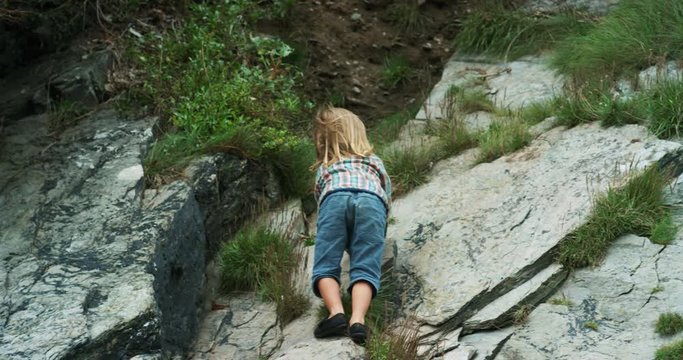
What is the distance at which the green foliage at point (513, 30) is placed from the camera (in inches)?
369

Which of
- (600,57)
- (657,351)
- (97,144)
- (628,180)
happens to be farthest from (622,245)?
(97,144)

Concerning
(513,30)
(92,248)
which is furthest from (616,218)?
(513,30)

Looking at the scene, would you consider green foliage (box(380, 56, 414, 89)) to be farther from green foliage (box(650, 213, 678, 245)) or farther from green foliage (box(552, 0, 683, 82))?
green foliage (box(650, 213, 678, 245))

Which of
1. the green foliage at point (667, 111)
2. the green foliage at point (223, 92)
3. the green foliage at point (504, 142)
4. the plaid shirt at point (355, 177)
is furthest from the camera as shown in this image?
the green foliage at point (504, 142)

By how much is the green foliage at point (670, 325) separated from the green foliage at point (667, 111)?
180cm

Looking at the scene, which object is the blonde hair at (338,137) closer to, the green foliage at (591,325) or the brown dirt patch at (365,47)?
the green foliage at (591,325)

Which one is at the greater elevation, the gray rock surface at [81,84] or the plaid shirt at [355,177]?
the gray rock surface at [81,84]

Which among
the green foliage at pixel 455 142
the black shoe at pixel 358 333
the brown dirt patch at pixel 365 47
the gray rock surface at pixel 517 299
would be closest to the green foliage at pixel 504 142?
the green foliage at pixel 455 142

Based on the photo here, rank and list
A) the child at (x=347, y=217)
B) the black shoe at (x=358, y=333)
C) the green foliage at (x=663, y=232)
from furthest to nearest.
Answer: the green foliage at (x=663, y=232), the child at (x=347, y=217), the black shoe at (x=358, y=333)

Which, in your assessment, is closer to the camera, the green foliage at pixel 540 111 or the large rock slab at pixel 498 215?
the large rock slab at pixel 498 215

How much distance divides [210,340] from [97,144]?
71.1 inches

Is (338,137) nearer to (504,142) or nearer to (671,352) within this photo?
(504,142)

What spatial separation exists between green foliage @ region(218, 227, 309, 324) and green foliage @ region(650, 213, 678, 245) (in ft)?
7.91

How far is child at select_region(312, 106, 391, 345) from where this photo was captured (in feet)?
19.8
